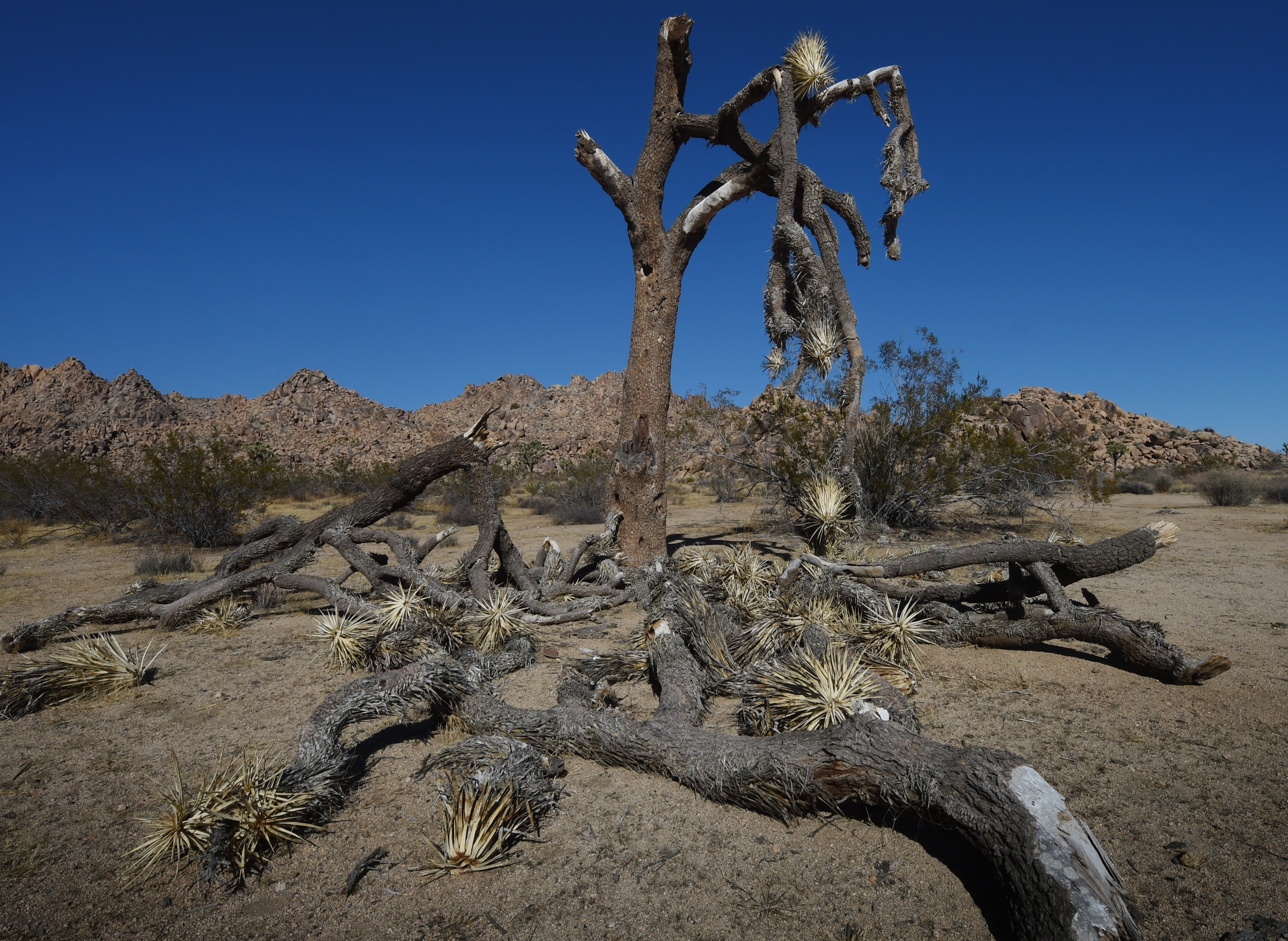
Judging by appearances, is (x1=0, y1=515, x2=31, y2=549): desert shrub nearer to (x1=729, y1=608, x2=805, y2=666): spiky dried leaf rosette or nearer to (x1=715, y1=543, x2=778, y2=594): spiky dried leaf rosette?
(x1=715, y1=543, x2=778, y2=594): spiky dried leaf rosette

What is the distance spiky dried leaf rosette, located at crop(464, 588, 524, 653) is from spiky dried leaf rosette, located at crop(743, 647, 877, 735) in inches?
108

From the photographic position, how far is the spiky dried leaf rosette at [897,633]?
5.35 m

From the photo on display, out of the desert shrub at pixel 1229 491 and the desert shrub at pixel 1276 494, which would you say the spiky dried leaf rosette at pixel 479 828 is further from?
the desert shrub at pixel 1276 494

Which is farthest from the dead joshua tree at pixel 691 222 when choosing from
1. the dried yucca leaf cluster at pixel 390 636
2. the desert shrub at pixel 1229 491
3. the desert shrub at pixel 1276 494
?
the desert shrub at pixel 1276 494

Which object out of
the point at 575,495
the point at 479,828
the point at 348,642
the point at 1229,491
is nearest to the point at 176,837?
the point at 479,828

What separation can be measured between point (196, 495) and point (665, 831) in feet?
49.1

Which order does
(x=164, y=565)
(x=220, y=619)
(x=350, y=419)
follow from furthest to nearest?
(x=350, y=419)
(x=164, y=565)
(x=220, y=619)

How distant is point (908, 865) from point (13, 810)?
15.4 feet

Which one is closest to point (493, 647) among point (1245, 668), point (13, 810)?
point (13, 810)

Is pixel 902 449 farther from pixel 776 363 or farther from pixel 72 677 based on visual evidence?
pixel 72 677

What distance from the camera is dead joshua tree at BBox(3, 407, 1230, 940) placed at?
8.68 feet

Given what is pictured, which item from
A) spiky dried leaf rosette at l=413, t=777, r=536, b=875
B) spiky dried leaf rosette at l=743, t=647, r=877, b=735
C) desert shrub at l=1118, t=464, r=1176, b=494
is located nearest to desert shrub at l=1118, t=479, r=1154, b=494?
desert shrub at l=1118, t=464, r=1176, b=494

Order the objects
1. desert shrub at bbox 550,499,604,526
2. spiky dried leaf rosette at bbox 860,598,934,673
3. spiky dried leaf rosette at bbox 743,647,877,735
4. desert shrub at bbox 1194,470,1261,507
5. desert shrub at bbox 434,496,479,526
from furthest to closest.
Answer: desert shrub at bbox 434,496,479,526
desert shrub at bbox 550,499,604,526
desert shrub at bbox 1194,470,1261,507
spiky dried leaf rosette at bbox 860,598,934,673
spiky dried leaf rosette at bbox 743,647,877,735

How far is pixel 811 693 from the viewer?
3.96m
